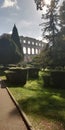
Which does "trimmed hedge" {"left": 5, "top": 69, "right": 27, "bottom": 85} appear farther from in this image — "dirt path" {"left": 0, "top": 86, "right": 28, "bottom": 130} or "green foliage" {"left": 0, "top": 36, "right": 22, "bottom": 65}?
"green foliage" {"left": 0, "top": 36, "right": 22, "bottom": 65}

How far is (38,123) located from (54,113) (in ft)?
5.66

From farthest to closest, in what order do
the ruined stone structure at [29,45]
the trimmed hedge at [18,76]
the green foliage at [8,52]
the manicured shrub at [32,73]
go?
the ruined stone structure at [29,45] < the green foliage at [8,52] < the manicured shrub at [32,73] < the trimmed hedge at [18,76]

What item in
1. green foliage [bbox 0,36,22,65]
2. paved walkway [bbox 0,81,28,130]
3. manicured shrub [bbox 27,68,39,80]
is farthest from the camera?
green foliage [bbox 0,36,22,65]

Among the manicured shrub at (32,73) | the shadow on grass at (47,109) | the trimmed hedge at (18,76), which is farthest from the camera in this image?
the manicured shrub at (32,73)

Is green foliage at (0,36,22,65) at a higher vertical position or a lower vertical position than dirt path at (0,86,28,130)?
higher

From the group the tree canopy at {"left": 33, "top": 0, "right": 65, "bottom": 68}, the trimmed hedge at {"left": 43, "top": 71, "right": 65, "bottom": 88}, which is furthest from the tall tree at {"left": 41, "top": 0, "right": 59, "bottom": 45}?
the trimmed hedge at {"left": 43, "top": 71, "right": 65, "bottom": 88}

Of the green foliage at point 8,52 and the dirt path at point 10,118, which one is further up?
the green foliage at point 8,52

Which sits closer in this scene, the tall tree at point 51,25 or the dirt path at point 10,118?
the dirt path at point 10,118

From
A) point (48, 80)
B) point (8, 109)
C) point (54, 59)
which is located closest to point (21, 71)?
point (48, 80)

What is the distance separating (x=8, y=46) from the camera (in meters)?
58.7

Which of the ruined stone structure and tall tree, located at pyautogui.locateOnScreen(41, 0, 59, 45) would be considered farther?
the ruined stone structure

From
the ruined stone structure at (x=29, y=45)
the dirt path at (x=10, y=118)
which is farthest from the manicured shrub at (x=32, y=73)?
the ruined stone structure at (x=29, y=45)

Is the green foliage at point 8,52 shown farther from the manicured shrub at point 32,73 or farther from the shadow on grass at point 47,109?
the shadow on grass at point 47,109

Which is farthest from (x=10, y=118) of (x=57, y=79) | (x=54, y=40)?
(x=54, y=40)
